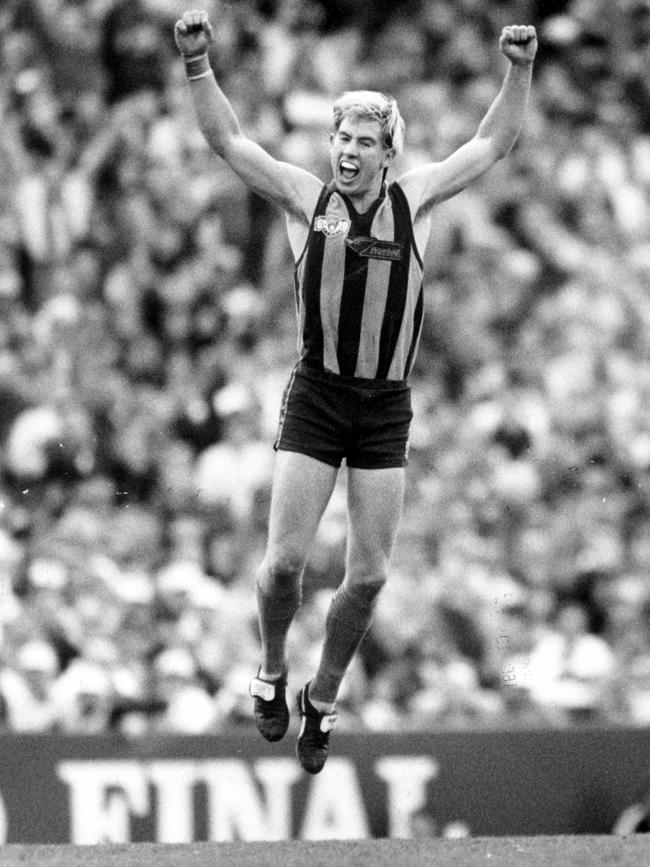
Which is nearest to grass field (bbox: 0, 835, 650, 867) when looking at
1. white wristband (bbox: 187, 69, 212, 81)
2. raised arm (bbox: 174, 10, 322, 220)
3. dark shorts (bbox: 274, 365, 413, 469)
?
dark shorts (bbox: 274, 365, 413, 469)

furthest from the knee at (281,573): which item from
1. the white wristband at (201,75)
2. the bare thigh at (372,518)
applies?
the white wristband at (201,75)

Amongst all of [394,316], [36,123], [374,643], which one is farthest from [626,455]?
[36,123]

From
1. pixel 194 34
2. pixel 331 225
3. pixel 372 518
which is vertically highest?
pixel 194 34

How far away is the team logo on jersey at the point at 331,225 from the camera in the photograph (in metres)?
4.80

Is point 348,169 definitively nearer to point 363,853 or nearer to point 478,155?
point 478,155

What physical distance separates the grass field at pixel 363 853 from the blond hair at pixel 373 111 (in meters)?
2.36

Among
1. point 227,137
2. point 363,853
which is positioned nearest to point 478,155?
point 227,137

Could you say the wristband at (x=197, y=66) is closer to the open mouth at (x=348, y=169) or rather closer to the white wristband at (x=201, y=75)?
the white wristband at (x=201, y=75)

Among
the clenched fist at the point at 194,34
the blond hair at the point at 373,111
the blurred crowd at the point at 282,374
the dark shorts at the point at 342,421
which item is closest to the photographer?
the clenched fist at the point at 194,34

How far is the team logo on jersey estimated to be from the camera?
4.80 m

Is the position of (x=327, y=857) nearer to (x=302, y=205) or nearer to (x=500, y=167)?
(x=302, y=205)

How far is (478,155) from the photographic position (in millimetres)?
4918

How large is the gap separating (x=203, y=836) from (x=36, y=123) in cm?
350

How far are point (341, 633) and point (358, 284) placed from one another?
1076 mm
